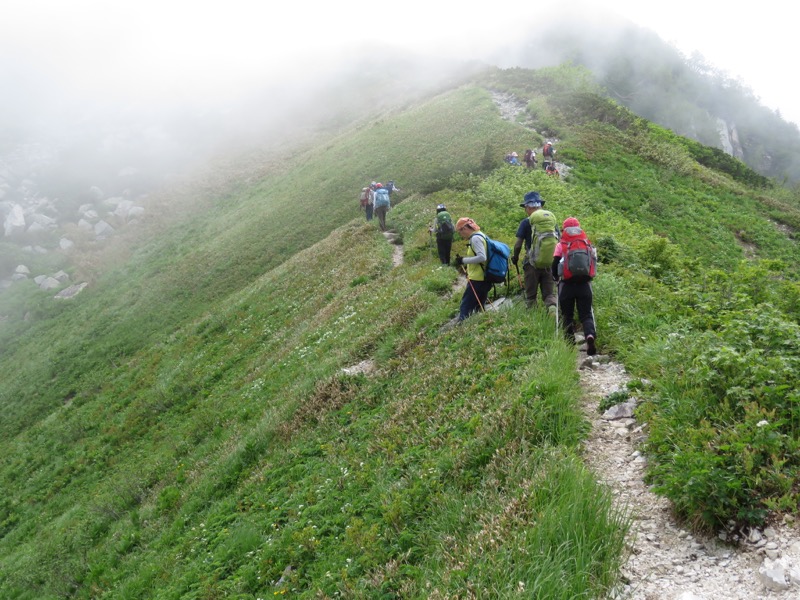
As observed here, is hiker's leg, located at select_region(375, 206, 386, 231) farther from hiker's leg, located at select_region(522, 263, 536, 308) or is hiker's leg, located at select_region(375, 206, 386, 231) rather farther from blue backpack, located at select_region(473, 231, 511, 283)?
hiker's leg, located at select_region(522, 263, 536, 308)

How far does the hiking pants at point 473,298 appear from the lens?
1061cm

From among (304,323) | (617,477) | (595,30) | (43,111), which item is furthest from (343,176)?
(595,30)

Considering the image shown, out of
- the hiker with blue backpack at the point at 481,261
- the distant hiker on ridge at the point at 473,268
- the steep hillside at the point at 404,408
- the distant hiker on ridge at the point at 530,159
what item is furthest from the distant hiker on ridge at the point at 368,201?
the hiker with blue backpack at the point at 481,261

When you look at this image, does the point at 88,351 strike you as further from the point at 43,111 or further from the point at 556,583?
the point at 43,111

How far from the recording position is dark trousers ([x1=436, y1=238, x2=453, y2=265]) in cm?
1603

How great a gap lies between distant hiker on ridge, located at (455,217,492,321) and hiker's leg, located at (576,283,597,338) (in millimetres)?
2186

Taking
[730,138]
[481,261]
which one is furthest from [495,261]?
[730,138]

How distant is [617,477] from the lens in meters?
5.44

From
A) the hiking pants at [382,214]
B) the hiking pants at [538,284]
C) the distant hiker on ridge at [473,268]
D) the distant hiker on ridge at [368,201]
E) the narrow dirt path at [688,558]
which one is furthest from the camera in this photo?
the distant hiker on ridge at [368,201]

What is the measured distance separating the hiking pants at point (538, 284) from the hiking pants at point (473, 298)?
0.85 metres

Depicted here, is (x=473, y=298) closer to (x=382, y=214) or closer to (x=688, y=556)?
(x=688, y=556)

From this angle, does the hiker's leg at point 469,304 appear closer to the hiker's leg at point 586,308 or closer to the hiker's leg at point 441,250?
the hiker's leg at point 586,308

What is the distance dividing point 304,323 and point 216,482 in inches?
339

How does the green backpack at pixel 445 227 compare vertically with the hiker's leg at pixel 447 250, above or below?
above
